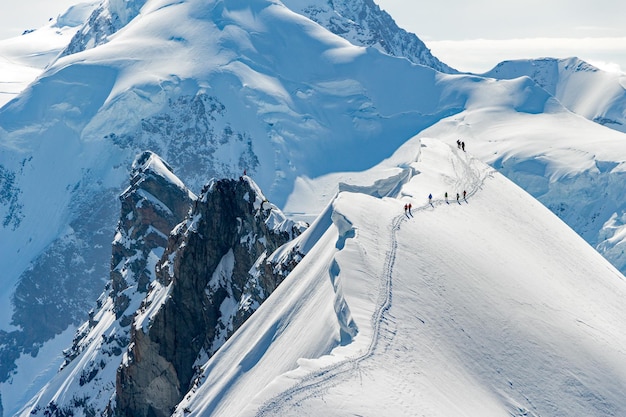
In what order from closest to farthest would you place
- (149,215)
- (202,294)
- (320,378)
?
(320,378) → (202,294) → (149,215)

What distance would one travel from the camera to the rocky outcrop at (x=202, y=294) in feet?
249

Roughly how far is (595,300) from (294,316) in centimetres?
2862

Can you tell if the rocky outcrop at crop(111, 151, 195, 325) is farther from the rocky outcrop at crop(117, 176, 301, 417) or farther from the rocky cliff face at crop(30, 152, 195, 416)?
the rocky outcrop at crop(117, 176, 301, 417)

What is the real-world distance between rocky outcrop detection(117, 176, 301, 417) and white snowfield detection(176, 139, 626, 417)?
9956mm

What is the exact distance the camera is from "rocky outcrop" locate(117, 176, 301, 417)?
7581cm

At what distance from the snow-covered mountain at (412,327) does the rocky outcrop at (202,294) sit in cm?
24

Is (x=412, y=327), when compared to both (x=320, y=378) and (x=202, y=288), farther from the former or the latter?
(x=202, y=288)

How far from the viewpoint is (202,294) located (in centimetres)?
8000

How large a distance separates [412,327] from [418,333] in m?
0.62

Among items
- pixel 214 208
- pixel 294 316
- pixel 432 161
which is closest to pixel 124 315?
pixel 214 208

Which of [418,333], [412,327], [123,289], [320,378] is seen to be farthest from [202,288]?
[123,289]

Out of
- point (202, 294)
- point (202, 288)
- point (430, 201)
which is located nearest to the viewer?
point (430, 201)

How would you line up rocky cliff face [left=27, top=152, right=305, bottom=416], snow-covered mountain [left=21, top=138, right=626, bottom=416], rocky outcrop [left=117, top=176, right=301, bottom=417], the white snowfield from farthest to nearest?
rocky outcrop [left=117, top=176, right=301, bottom=417] < rocky cliff face [left=27, top=152, right=305, bottom=416] < snow-covered mountain [left=21, top=138, right=626, bottom=416] < the white snowfield

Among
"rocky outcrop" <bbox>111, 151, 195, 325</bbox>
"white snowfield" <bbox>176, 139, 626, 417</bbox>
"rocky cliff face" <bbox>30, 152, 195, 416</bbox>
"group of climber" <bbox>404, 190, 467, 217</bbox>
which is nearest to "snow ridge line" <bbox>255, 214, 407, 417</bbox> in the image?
"white snowfield" <bbox>176, 139, 626, 417</bbox>
